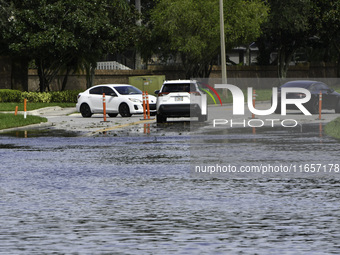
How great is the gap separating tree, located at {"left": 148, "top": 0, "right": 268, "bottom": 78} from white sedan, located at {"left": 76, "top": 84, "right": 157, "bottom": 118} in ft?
66.5

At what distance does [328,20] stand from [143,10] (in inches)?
705

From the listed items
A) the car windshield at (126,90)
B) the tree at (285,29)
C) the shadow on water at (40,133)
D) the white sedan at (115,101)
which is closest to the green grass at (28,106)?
the white sedan at (115,101)

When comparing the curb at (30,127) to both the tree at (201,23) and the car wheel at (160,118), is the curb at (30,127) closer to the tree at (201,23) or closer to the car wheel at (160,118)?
the car wheel at (160,118)

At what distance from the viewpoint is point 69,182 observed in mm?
13656

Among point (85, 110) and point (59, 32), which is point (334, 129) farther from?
point (59, 32)

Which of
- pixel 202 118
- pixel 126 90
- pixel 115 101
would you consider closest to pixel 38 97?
pixel 126 90

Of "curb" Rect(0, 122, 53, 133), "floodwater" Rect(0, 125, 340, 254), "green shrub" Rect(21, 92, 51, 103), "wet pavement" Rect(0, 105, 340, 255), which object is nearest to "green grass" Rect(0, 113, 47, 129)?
"curb" Rect(0, 122, 53, 133)

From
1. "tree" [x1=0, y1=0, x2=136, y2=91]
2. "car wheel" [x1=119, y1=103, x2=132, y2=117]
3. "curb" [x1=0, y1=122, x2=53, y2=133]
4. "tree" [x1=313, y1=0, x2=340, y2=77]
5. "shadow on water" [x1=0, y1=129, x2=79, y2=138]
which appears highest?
"tree" [x1=313, y1=0, x2=340, y2=77]

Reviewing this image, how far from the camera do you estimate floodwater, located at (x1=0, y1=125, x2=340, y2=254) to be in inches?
335

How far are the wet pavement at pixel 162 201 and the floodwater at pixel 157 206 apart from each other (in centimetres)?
1

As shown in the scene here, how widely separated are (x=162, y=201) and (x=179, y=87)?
20934 mm

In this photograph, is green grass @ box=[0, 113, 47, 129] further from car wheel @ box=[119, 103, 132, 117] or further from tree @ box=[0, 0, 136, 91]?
tree @ box=[0, 0, 136, 91]

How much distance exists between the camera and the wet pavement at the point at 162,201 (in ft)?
28.0

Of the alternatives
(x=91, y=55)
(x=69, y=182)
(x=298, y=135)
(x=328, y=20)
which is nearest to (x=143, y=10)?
(x=328, y=20)
